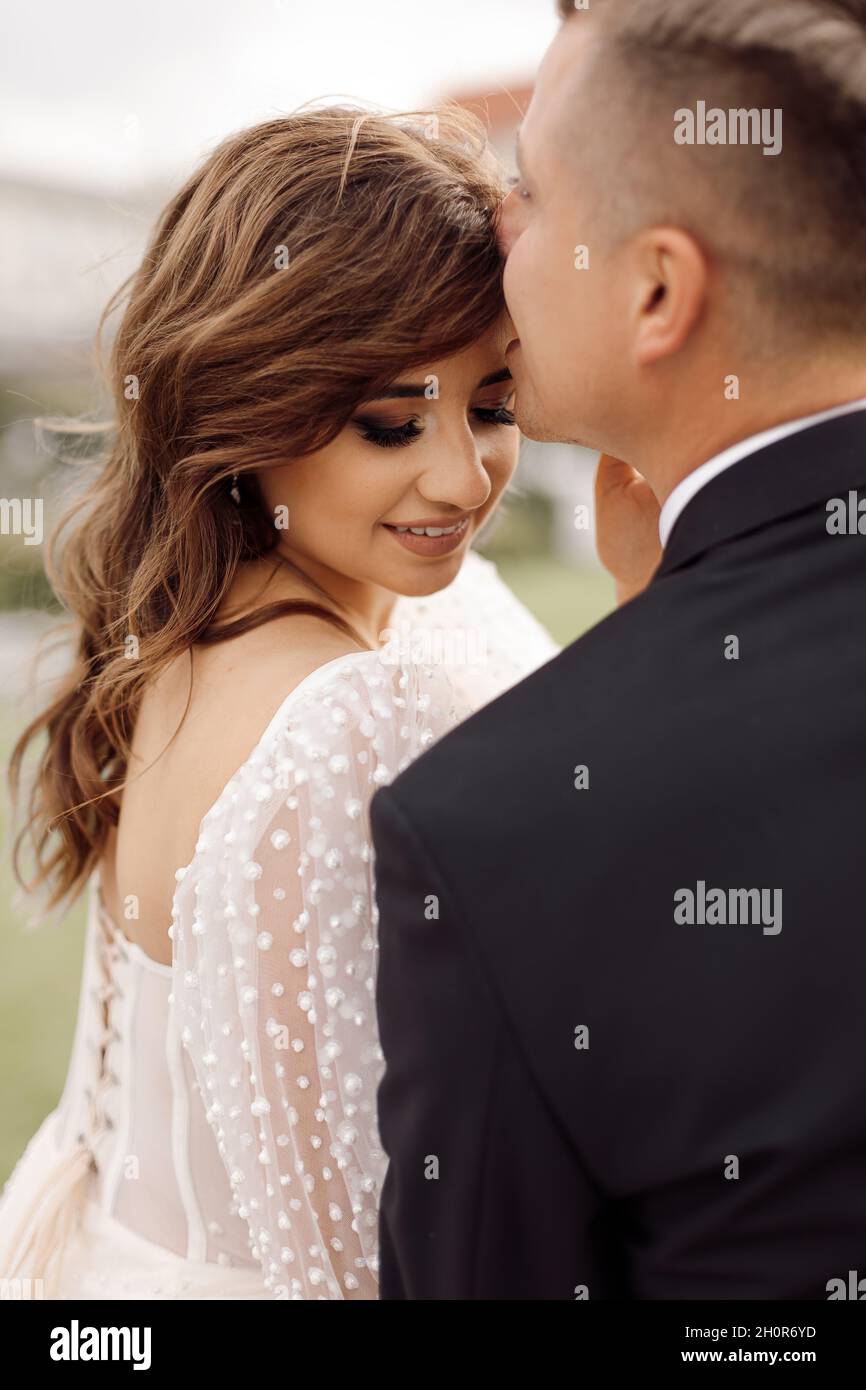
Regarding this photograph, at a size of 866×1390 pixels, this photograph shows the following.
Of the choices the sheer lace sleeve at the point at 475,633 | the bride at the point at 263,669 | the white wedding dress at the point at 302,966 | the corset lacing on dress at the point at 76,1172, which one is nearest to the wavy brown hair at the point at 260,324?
the bride at the point at 263,669

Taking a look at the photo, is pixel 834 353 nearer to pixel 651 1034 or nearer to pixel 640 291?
pixel 640 291

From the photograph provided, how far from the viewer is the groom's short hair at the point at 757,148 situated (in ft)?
4.05

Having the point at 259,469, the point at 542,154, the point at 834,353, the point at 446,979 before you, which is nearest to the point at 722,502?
the point at 834,353

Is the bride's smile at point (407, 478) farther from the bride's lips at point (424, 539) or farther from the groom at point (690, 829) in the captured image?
the groom at point (690, 829)

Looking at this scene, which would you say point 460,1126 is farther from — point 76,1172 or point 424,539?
point 76,1172

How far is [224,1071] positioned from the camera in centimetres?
173

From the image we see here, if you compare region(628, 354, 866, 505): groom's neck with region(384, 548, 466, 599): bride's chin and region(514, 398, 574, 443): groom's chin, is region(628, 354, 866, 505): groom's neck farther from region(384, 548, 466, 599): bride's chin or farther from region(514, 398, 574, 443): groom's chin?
region(384, 548, 466, 599): bride's chin

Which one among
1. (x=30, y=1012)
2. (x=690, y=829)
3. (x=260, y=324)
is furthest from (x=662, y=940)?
(x=30, y=1012)

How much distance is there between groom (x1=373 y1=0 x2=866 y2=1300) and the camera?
46.6 inches

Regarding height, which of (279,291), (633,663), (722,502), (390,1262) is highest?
(279,291)

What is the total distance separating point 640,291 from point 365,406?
588 mm

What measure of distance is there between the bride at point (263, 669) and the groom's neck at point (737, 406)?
508mm

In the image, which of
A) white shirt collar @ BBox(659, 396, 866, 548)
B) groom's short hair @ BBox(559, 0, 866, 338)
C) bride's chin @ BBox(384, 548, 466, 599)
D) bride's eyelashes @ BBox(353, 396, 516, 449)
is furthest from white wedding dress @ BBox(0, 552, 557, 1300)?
groom's short hair @ BBox(559, 0, 866, 338)

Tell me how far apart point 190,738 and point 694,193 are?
103 centimetres
